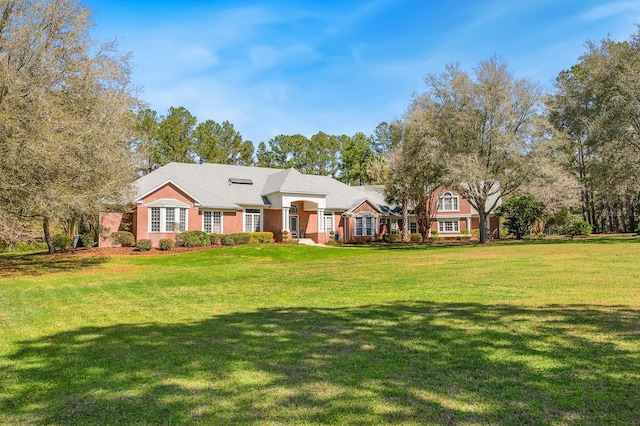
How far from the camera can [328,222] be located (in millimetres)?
38156

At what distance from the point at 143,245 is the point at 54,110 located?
13.0m

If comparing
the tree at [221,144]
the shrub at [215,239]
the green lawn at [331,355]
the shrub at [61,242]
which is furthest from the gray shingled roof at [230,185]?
the green lawn at [331,355]

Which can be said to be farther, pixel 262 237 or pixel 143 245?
pixel 262 237

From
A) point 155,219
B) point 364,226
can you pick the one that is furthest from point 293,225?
point 155,219

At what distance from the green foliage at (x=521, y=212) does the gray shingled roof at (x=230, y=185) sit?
13120mm

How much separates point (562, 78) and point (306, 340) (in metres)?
49.5

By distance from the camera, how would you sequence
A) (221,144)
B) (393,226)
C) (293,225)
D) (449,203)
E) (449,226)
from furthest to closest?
(221,144)
(449,226)
(449,203)
(393,226)
(293,225)

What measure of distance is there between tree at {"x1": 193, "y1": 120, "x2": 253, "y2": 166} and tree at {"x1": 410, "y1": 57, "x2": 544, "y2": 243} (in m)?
32.5

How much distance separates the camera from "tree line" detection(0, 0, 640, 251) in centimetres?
1496

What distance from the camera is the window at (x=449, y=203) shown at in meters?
45.7

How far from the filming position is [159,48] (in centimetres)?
1483

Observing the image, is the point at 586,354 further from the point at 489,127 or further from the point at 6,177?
the point at 489,127

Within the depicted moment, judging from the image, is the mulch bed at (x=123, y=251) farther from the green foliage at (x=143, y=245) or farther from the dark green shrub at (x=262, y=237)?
the dark green shrub at (x=262, y=237)

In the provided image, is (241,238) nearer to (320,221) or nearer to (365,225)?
(320,221)
